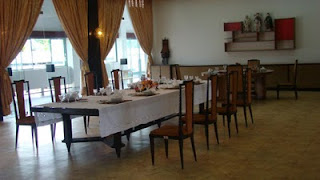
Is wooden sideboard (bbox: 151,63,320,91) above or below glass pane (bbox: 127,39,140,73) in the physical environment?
below

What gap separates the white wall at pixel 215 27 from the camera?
1173cm

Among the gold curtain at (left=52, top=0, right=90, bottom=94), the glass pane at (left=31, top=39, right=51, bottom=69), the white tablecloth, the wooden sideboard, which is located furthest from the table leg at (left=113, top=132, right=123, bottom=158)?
the wooden sideboard

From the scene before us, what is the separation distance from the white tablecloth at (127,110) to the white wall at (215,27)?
6.81 meters

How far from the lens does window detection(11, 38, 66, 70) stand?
30.2 ft

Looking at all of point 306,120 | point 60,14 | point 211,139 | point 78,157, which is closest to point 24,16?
point 60,14

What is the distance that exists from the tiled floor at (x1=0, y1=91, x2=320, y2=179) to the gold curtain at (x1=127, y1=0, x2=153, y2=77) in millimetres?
6434

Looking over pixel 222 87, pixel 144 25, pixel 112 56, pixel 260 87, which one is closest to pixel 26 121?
pixel 222 87

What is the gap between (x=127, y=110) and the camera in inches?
215

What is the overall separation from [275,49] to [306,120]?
16.8ft

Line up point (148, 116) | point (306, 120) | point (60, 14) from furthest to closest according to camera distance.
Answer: point (60, 14) → point (306, 120) → point (148, 116)

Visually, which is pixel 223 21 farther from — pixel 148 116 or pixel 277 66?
pixel 148 116

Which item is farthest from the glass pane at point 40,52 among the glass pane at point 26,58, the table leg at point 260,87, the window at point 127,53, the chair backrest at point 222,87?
the table leg at point 260,87

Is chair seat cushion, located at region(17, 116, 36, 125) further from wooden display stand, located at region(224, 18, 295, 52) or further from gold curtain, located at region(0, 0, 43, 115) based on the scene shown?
wooden display stand, located at region(224, 18, 295, 52)

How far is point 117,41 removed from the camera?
12.4m
